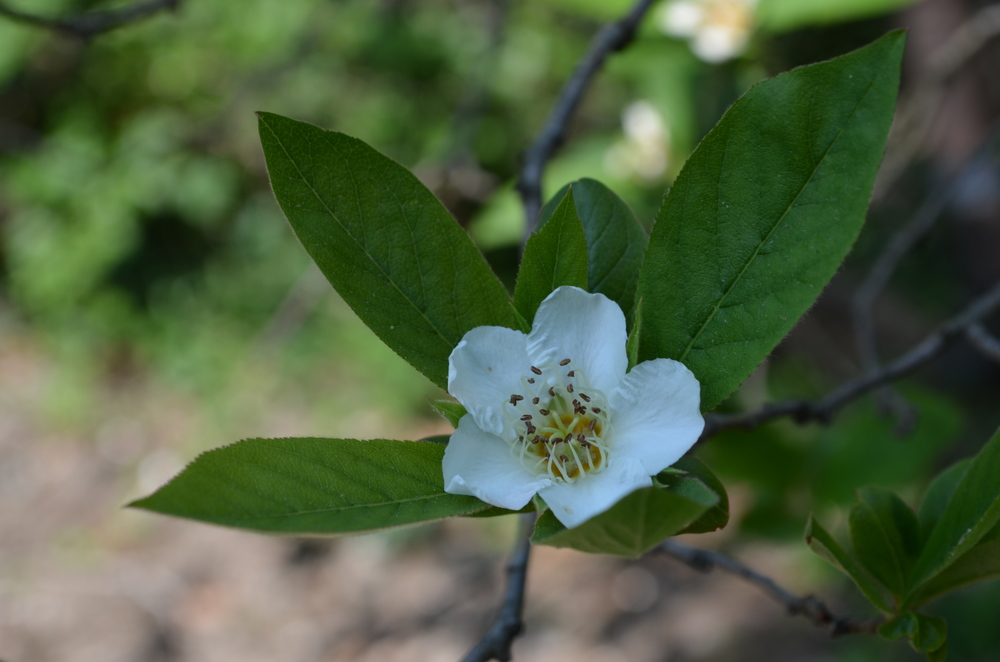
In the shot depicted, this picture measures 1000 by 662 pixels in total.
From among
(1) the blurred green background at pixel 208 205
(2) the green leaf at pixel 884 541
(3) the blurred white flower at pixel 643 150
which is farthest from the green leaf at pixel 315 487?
(1) the blurred green background at pixel 208 205

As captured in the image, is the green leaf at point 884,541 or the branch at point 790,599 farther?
the branch at point 790,599

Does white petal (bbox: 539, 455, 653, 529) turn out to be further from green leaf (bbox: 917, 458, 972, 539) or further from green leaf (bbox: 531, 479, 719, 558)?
green leaf (bbox: 917, 458, 972, 539)

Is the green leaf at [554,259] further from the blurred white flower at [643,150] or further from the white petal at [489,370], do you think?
the blurred white flower at [643,150]

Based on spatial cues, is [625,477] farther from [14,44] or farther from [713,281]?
[14,44]

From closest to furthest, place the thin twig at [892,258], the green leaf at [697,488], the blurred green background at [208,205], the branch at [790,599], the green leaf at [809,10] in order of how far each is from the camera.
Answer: the green leaf at [697,488], the branch at [790,599], the thin twig at [892,258], the green leaf at [809,10], the blurred green background at [208,205]

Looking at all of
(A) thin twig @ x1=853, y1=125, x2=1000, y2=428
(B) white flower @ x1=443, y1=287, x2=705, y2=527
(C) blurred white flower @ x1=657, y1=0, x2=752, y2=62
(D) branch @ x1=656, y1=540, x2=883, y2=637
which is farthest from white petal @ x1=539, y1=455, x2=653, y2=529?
(C) blurred white flower @ x1=657, y1=0, x2=752, y2=62

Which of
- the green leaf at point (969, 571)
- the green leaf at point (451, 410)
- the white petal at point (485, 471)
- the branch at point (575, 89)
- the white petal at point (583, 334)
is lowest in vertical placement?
the green leaf at point (969, 571)
